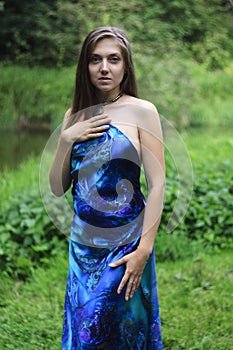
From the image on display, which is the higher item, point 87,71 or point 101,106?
point 87,71

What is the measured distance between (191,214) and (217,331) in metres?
1.88

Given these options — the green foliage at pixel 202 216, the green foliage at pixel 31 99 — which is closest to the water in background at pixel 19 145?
the green foliage at pixel 31 99

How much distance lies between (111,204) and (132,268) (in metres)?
0.23

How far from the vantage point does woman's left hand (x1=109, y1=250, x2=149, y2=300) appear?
6.89 feet

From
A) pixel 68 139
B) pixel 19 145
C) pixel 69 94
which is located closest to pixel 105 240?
pixel 68 139

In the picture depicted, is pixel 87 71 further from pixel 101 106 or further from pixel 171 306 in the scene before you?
pixel 171 306

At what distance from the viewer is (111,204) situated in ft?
7.09

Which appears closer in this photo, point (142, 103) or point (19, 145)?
point (142, 103)

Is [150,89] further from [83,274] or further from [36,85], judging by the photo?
[83,274]

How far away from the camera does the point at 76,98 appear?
2.29 meters

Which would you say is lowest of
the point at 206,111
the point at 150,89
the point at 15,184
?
the point at 206,111

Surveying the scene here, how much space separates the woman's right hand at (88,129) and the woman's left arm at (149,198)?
125mm

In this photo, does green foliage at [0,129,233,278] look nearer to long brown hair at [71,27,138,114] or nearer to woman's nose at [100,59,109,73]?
long brown hair at [71,27,138,114]

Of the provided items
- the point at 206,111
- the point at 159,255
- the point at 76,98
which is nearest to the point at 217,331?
the point at 159,255
